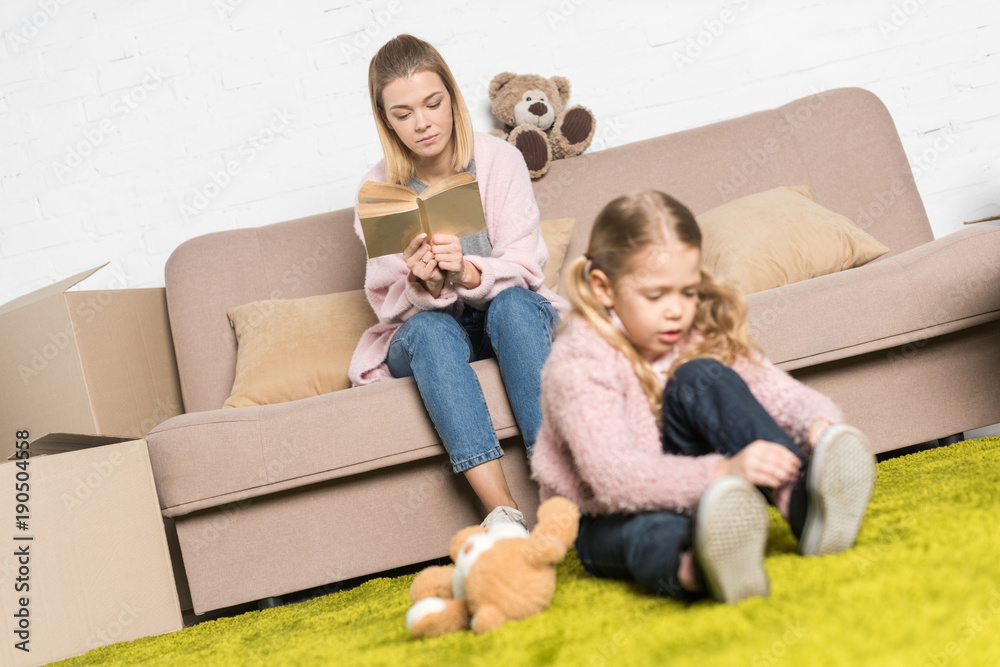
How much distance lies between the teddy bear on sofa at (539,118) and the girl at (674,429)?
1.17 meters

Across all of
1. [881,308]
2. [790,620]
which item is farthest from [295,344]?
[790,620]

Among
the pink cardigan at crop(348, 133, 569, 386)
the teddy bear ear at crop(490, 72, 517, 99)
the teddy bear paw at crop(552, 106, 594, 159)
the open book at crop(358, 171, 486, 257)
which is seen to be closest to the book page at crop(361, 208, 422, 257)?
the open book at crop(358, 171, 486, 257)

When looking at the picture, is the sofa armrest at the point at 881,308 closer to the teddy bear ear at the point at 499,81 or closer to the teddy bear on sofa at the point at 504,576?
the teddy bear on sofa at the point at 504,576

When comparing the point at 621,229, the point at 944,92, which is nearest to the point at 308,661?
the point at 621,229

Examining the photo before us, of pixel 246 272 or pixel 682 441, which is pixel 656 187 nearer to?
pixel 246 272

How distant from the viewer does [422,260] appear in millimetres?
1435

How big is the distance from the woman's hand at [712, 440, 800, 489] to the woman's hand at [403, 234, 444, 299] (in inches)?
Answer: 29.1

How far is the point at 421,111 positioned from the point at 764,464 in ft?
3.62

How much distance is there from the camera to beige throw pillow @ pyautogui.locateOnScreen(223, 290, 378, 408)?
1.78 m

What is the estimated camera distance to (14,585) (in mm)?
1366

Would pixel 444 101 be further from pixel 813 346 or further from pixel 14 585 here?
pixel 14 585

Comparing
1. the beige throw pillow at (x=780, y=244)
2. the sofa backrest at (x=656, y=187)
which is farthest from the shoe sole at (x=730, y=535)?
the sofa backrest at (x=656, y=187)

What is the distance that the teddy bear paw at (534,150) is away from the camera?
2.14 m

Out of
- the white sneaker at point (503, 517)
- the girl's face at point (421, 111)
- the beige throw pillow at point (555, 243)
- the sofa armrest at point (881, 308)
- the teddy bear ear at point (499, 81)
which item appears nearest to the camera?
the white sneaker at point (503, 517)
